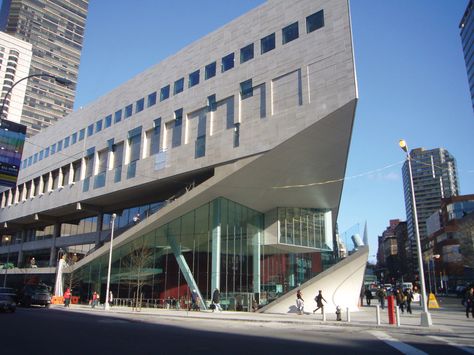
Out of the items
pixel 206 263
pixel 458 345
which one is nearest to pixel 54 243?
pixel 206 263

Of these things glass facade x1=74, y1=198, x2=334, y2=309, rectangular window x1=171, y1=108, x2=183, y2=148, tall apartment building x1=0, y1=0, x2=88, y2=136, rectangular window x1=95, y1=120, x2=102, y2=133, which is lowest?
glass facade x1=74, y1=198, x2=334, y2=309

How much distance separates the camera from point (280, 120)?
A: 28578mm

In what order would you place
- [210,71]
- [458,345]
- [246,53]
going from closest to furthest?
[458,345] → [246,53] → [210,71]

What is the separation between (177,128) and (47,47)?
14423 centimetres

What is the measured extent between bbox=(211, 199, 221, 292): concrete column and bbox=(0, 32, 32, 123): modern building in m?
122

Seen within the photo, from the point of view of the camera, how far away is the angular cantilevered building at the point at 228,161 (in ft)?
92.4

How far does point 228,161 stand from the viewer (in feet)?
102

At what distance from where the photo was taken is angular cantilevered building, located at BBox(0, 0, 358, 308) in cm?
2817

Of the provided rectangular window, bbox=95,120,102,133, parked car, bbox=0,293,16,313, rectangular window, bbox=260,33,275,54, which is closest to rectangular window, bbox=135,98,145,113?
rectangular window, bbox=95,120,102,133

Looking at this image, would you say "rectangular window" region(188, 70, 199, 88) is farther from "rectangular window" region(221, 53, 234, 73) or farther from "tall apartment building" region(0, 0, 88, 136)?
"tall apartment building" region(0, 0, 88, 136)

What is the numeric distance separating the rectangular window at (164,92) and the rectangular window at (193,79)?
303 cm

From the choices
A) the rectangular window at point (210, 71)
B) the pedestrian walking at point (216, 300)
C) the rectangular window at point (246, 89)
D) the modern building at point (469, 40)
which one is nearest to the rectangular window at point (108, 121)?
the rectangular window at point (210, 71)

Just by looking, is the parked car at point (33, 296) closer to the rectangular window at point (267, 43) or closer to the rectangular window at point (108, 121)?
the rectangular window at point (108, 121)

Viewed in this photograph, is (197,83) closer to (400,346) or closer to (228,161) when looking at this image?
(228,161)
